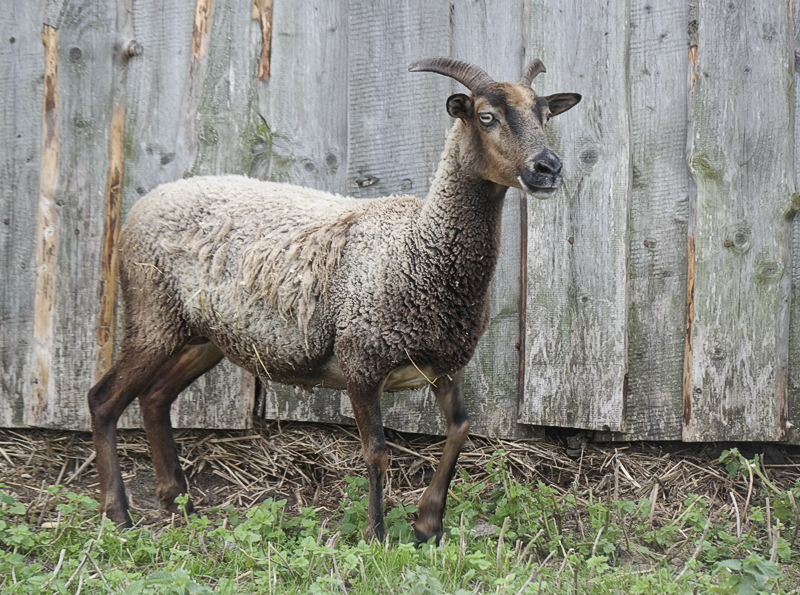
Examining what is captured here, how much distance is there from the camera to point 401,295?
411cm

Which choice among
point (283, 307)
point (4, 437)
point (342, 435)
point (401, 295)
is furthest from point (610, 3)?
point (4, 437)

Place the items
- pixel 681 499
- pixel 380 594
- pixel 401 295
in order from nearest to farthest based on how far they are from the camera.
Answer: pixel 380 594 → pixel 401 295 → pixel 681 499

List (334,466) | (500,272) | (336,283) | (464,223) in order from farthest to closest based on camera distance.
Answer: (334,466) < (500,272) < (336,283) < (464,223)

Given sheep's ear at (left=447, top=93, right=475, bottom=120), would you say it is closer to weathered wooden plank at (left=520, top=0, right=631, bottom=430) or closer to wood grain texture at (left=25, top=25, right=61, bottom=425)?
weathered wooden plank at (left=520, top=0, right=631, bottom=430)

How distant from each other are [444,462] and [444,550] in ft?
2.73

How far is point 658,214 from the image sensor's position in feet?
16.0

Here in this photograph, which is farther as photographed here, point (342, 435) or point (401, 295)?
point (342, 435)

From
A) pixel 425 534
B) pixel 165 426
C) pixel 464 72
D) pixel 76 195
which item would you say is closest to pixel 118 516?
pixel 165 426

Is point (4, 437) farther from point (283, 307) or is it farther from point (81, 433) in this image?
point (283, 307)

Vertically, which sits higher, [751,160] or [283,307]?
[751,160]

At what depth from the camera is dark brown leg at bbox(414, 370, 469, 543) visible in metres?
4.26

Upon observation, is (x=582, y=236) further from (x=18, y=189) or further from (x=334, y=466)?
(x=18, y=189)

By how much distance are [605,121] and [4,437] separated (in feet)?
12.7

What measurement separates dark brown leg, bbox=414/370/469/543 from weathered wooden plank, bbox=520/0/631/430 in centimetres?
72
